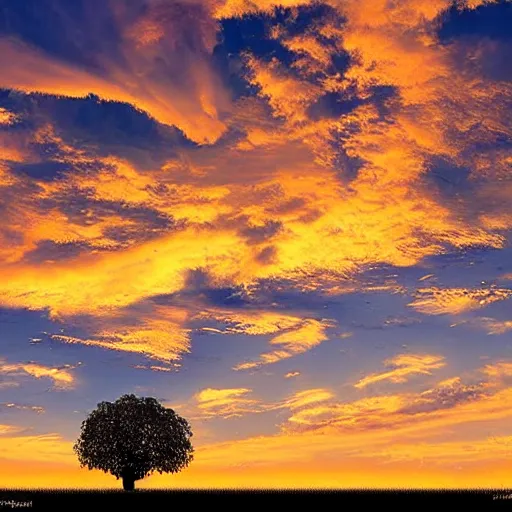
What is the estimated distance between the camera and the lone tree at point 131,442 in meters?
123

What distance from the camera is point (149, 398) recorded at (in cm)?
12594

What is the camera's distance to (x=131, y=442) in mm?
122375

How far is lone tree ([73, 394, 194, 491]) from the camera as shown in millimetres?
122750
